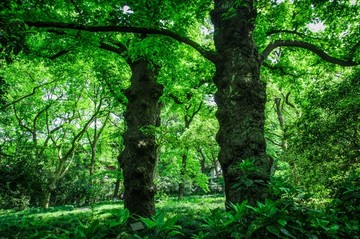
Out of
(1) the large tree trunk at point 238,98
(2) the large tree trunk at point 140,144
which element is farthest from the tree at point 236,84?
(2) the large tree trunk at point 140,144

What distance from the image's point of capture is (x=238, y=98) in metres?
4.93

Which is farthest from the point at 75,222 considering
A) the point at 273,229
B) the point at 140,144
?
the point at 273,229

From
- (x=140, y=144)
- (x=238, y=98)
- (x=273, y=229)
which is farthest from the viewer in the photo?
(x=140, y=144)

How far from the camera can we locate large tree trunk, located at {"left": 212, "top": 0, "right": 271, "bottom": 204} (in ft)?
14.7

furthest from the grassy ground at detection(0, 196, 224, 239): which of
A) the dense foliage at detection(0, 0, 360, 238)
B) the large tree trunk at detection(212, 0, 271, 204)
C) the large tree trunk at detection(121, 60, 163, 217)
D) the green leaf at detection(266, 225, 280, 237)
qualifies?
the large tree trunk at detection(212, 0, 271, 204)

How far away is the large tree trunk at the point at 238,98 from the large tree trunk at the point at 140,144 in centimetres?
280

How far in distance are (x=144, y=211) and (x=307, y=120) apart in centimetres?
541

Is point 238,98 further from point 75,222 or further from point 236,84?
point 75,222

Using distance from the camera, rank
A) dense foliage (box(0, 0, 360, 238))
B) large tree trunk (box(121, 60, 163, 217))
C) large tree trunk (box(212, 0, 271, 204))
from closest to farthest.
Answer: dense foliage (box(0, 0, 360, 238)) → large tree trunk (box(212, 0, 271, 204)) → large tree trunk (box(121, 60, 163, 217))

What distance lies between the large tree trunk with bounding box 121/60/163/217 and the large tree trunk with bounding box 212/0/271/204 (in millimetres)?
2802

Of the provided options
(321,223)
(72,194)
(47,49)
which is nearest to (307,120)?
(321,223)

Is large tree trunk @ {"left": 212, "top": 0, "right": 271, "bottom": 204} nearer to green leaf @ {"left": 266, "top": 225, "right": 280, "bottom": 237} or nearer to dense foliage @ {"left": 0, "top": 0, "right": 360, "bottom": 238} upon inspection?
dense foliage @ {"left": 0, "top": 0, "right": 360, "bottom": 238}

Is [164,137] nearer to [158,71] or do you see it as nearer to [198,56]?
[158,71]

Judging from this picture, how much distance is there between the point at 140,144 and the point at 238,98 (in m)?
3.50
